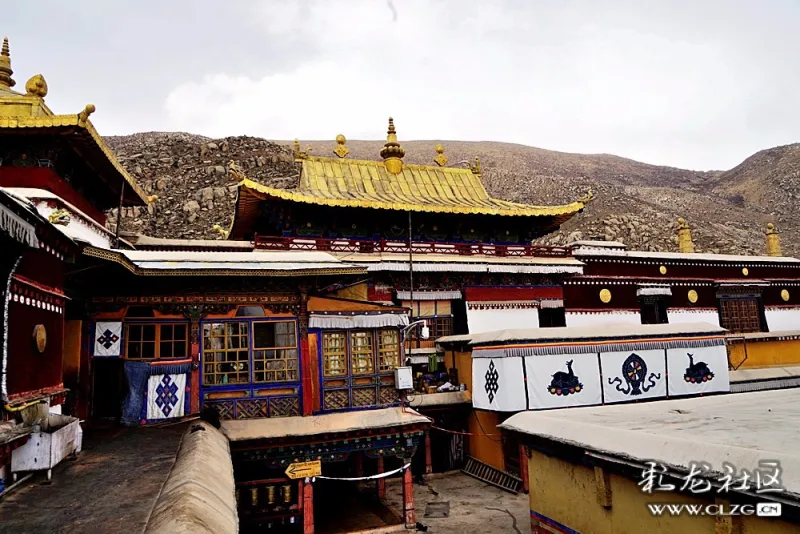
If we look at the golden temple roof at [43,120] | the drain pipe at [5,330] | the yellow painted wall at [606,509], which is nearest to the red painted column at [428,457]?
the yellow painted wall at [606,509]

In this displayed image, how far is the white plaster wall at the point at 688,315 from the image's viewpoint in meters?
23.0

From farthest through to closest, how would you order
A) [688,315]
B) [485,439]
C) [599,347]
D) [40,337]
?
[688,315]
[485,439]
[599,347]
[40,337]

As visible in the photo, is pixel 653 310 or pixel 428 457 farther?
pixel 653 310

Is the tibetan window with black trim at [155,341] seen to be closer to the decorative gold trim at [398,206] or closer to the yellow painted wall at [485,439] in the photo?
the decorative gold trim at [398,206]

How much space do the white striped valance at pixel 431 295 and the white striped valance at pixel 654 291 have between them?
845 cm

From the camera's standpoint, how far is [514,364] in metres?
14.4

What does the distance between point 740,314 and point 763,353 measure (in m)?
4.18

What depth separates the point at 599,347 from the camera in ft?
50.4

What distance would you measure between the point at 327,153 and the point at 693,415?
82384mm

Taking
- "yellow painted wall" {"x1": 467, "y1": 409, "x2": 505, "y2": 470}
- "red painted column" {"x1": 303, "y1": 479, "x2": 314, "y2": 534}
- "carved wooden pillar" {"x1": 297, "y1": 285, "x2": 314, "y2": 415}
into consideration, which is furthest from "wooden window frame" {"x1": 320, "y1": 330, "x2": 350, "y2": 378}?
"yellow painted wall" {"x1": 467, "y1": 409, "x2": 505, "y2": 470}

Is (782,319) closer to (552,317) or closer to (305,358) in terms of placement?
(552,317)

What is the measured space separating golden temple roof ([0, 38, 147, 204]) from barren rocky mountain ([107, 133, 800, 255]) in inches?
1024

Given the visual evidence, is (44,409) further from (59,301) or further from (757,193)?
(757,193)

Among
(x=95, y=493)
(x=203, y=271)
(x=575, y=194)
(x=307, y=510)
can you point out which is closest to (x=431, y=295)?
(x=307, y=510)
